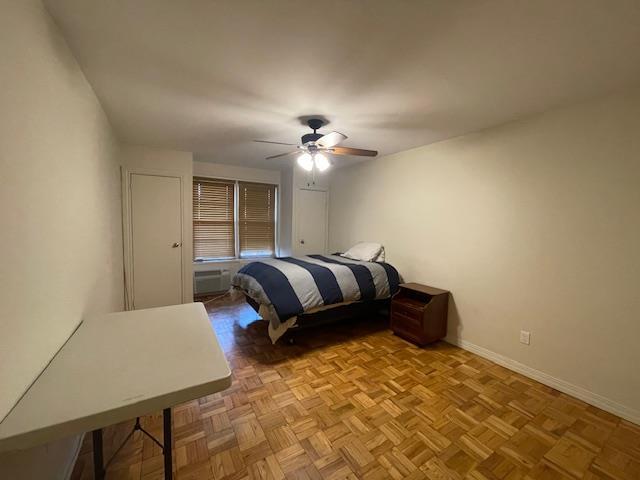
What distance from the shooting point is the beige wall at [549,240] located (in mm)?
1930

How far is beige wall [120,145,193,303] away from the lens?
11.3 feet

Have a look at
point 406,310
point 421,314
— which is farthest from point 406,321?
point 421,314

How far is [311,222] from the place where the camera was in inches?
198

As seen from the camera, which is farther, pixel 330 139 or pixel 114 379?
pixel 330 139

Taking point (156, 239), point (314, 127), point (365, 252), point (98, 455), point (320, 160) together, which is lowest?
point (98, 455)

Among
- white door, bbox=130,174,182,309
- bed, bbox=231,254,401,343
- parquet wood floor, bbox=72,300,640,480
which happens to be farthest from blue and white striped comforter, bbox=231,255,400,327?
white door, bbox=130,174,182,309

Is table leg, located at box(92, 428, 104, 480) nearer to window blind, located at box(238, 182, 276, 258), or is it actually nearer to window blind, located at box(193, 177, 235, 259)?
window blind, located at box(193, 177, 235, 259)

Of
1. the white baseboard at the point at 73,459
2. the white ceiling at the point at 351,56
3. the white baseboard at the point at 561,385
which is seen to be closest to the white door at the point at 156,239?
the white ceiling at the point at 351,56

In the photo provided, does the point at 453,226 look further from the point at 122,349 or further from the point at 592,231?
the point at 122,349

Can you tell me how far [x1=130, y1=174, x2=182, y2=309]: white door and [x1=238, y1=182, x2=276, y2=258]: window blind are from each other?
1363 millimetres

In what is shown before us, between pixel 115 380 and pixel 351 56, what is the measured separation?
1889 millimetres

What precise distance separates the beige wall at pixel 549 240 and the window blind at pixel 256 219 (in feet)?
9.53

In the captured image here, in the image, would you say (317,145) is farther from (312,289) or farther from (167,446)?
(167,446)

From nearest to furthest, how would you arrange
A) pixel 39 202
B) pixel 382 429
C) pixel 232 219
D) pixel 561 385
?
1. pixel 39 202
2. pixel 382 429
3. pixel 561 385
4. pixel 232 219
